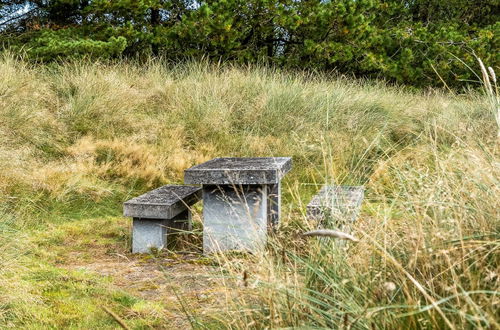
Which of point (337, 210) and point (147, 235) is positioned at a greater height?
point (337, 210)

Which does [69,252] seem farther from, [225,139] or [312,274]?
[225,139]

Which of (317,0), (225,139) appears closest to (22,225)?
(225,139)

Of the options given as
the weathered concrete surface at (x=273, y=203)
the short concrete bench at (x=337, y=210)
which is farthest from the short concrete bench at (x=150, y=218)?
the short concrete bench at (x=337, y=210)

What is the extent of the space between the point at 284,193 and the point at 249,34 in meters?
6.95

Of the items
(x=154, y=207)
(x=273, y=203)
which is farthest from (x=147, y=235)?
(x=273, y=203)

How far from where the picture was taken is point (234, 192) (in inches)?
151

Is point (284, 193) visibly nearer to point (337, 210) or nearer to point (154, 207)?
point (154, 207)

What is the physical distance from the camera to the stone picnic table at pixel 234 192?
3.59 meters

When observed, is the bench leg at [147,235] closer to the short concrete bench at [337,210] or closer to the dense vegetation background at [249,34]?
the short concrete bench at [337,210]

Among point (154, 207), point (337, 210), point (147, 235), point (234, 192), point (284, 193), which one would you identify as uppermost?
point (337, 210)

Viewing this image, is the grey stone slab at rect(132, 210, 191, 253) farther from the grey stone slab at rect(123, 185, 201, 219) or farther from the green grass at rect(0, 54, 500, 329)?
the green grass at rect(0, 54, 500, 329)

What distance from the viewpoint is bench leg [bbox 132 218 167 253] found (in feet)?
A: 12.8

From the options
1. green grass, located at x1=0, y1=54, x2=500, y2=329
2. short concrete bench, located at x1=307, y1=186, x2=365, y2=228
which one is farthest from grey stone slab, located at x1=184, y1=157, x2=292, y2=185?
short concrete bench, located at x1=307, y1=186, x2=365, y2=228

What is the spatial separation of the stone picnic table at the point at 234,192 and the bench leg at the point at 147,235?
337 millimetres
